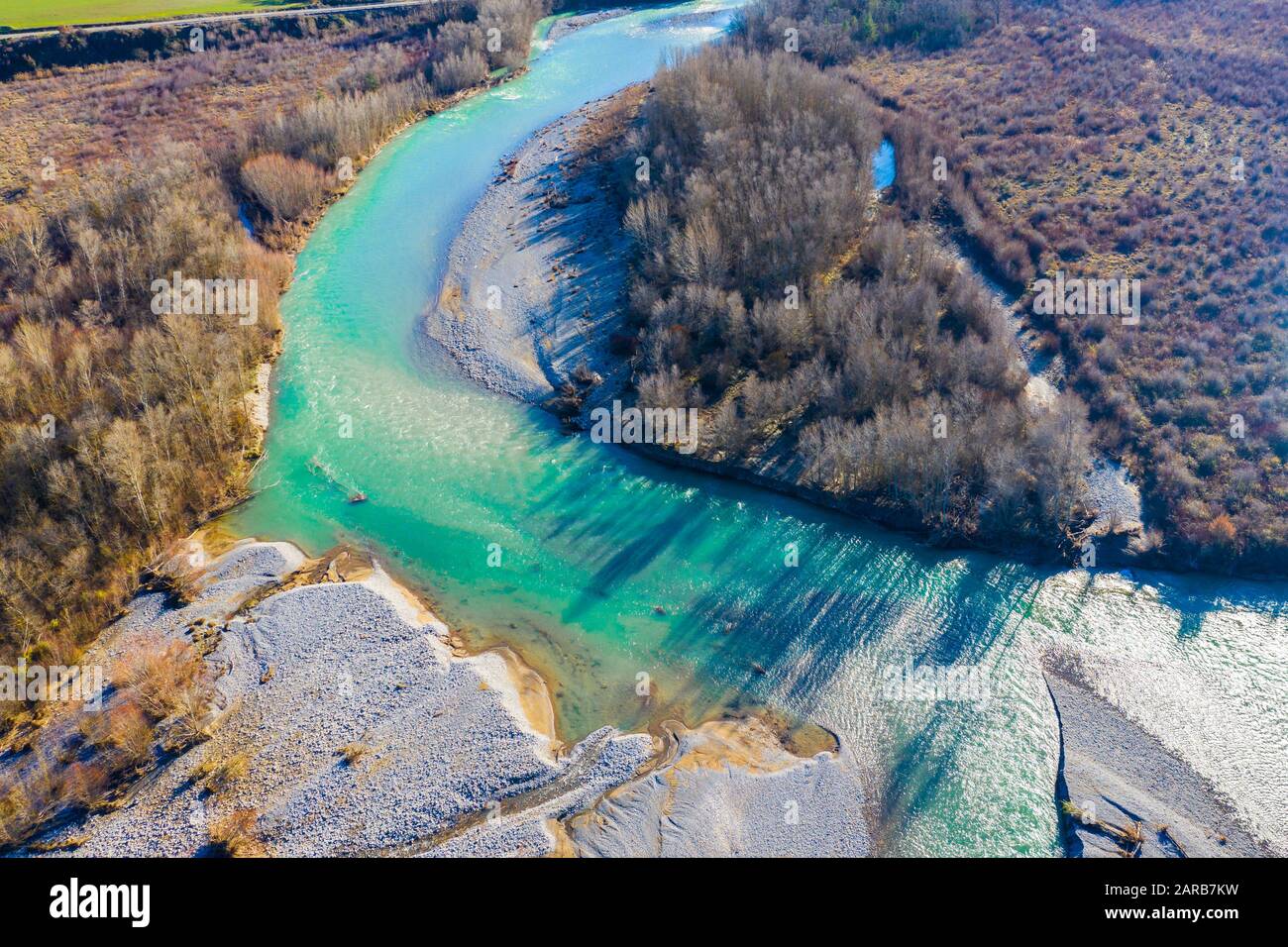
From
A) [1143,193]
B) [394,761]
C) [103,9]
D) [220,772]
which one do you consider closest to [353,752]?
[394,761]

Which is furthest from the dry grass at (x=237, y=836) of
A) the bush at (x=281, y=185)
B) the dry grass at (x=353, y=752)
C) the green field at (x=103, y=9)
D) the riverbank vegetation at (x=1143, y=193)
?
the green field at (x=103, y=9)

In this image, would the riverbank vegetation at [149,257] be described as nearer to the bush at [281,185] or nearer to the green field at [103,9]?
the bush at [281,185]

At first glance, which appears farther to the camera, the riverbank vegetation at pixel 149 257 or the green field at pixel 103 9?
the green field at pixel 103 9

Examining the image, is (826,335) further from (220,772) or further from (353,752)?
(220,772)

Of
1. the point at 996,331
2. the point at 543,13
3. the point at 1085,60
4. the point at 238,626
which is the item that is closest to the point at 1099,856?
the point at 996,331

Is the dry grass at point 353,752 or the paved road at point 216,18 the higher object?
the paved road at point 216,18

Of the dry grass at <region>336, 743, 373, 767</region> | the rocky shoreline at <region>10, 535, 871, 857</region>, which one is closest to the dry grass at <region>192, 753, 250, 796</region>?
the rocky shoreline at <region>10, 535, 871, 857</region>
